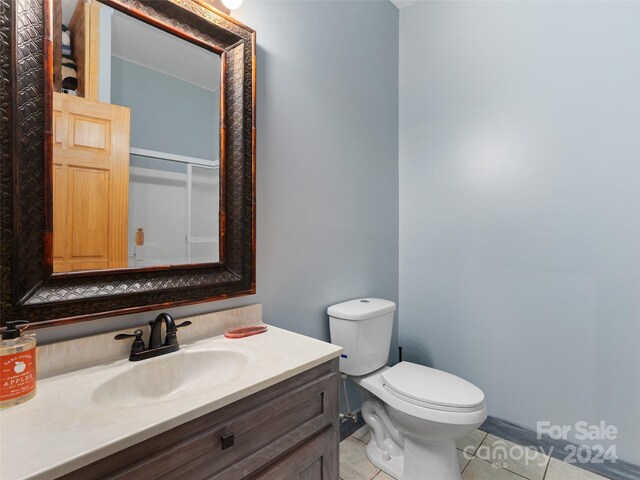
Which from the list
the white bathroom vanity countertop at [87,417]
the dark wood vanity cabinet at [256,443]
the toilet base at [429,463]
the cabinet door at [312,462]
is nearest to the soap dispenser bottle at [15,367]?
the white bathroom vanity countertop at [87,417]

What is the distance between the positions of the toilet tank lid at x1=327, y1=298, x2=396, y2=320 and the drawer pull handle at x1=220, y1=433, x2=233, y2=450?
0.89 m

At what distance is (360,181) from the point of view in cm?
189

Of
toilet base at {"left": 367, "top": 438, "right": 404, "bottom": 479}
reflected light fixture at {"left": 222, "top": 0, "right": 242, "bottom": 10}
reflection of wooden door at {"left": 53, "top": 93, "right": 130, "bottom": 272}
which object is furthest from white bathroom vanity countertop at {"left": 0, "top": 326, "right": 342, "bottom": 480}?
reflected light fixture at {"left": 222, "top": 0, "right": 242, "bottom": 10}

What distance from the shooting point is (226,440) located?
74 cm

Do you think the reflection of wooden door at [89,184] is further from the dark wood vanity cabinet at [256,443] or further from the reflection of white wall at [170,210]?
the dark wood vanity cabinet at [256,443]

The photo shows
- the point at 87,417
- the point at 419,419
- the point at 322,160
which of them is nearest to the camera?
the point at 87,417

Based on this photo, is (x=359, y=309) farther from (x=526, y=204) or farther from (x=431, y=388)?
(x=526, y=204)

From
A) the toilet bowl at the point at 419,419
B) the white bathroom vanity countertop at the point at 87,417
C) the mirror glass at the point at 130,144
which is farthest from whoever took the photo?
the toilet bowl at the point at 419,419

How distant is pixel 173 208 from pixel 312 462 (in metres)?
0.93

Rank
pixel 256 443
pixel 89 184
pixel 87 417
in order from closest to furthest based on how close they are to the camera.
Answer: pixel 87 417 → pixel 256 443 → pixel 89 184

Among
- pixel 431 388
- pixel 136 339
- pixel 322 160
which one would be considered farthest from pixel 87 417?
pixel 322 160

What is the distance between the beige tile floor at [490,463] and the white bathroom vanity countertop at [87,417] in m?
0.96

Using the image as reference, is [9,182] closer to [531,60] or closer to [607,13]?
[531,60]

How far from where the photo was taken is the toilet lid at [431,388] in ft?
4.24
